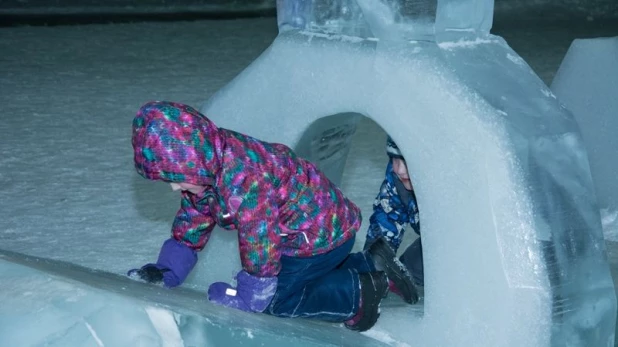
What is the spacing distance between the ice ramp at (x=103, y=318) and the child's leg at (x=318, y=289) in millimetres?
190

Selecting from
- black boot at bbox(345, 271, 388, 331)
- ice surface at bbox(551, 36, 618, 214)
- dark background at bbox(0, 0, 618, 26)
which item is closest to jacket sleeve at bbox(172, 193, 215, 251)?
black boot at bbox(345, 271, 388, 331)

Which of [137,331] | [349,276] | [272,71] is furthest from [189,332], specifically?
[272,71]

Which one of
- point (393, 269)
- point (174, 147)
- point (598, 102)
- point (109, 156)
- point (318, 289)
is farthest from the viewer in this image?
point (109, 156)

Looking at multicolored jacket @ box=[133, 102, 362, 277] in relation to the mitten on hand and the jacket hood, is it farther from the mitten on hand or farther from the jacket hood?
the mitten on hand

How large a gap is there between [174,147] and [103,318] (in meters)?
0.35

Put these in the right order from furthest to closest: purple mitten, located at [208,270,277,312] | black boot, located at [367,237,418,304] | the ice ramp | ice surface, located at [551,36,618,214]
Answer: ice surface, located at [551,36,618,214] < black boot, located at [367,237,418,304] < purple mitten, located at [208,270,277,312] < the ice ramp

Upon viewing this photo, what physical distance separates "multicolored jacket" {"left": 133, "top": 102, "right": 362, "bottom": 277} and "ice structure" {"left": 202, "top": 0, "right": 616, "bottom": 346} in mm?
224

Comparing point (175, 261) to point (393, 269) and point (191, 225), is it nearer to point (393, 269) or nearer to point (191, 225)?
point (191, 225)

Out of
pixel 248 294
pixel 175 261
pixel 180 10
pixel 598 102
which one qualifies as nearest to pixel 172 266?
pixel 175 261

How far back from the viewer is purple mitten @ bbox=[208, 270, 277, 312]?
1.96 metres

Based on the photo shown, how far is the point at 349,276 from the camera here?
223 cm

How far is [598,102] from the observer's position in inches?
132

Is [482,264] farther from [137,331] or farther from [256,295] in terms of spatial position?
[137,331]

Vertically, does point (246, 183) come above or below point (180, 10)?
above
